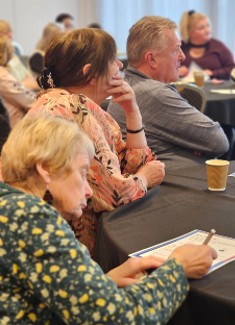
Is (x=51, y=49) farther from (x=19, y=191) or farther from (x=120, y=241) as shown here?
(x=19, y=191)

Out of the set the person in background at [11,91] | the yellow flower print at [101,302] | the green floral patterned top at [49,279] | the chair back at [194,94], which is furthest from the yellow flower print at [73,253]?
the person in background at [11,91]

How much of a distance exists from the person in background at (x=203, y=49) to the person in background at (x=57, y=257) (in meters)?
4.87

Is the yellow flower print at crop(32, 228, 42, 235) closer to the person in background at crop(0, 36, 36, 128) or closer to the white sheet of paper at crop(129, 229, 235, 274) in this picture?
the white sheet of paper at crop(129, 229, 235, 274)

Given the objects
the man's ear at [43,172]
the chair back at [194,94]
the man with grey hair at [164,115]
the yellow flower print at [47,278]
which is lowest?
the chair back at [194,94]

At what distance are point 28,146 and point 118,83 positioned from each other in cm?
94

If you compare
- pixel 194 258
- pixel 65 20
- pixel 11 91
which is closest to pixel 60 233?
pixel 194 258

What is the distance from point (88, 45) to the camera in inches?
80.8

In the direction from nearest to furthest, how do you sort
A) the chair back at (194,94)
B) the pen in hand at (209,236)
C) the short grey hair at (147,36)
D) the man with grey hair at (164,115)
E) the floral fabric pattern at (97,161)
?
the pen in hand at (209,236) < the floral fabric pattern at (97,161) < the man with grey hair at (164,115) < the short grey hair at (147,36) < the chair back at (194,94)

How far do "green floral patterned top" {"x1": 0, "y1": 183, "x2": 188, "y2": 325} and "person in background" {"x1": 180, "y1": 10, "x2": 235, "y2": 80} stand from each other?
198 inches

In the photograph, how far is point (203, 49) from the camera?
634 centimetres

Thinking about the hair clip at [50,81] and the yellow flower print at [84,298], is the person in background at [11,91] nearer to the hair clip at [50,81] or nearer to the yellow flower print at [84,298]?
the hair clip at [50,81]

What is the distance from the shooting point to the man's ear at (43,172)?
1284 millimetres

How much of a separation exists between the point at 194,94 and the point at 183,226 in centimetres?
224

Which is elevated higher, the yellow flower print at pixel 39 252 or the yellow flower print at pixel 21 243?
the yellow flower print at pixel 21 243
